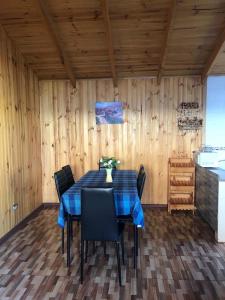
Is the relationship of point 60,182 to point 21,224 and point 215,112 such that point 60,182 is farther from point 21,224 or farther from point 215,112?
point 215,112

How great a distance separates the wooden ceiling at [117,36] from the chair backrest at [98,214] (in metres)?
2.12

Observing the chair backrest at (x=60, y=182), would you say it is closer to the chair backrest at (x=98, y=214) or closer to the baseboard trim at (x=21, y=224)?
the chair backrest at (x=98, y=214)

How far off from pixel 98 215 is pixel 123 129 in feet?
8.57

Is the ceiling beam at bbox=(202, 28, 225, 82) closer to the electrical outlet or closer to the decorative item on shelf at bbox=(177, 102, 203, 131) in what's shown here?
the decorative item on shelf at bbox=(177, 102, 203, 131)

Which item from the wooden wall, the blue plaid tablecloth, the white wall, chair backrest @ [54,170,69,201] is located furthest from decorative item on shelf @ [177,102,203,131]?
the wooden wall

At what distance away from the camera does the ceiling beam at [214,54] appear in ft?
11.4

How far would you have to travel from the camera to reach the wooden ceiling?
3.17 metres

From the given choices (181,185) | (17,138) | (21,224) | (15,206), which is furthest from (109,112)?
(21,224)

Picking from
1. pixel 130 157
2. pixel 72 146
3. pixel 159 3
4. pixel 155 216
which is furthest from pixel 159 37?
pixel 155 216

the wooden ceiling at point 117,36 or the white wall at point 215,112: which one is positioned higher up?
the wooden ceiling at point 117,36

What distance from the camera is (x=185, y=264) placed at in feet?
9.18

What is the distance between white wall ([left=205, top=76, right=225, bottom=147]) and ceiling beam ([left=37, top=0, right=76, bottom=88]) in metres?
2.36

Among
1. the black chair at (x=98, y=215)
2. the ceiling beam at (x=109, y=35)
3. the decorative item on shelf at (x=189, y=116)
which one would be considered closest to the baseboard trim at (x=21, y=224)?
the black chair at (x=98, y=215)

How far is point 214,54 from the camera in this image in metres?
3.83
